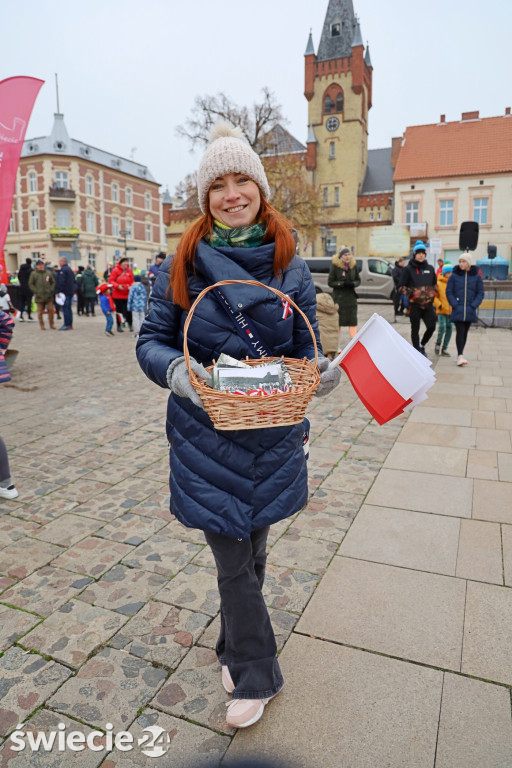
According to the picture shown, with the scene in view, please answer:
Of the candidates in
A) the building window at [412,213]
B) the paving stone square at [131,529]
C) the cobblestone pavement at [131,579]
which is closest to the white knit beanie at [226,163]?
the cobblestone pavement at [131,579]

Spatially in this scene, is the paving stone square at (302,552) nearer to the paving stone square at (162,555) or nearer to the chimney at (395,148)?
the paving stone square at (162,555)

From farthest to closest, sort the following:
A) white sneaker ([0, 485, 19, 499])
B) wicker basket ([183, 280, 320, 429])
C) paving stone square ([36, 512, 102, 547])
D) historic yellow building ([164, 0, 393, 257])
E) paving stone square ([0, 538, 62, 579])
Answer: historic yellow building ([164, 0, 393, 257]) < white sneaker ([0, 485, 19, 499]) < paving stone square ([36, 512, 102, 547]) < paving stone square ([0, 538, 62, 579]) < wicker basket ([183, 280, 320, 429])

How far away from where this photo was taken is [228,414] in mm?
1673

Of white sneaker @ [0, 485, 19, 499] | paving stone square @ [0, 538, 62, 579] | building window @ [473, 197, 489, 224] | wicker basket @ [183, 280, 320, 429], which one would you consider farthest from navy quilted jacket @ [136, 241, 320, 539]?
building window @ [473, 197, 489, 224]

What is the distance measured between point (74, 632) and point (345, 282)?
336 inches

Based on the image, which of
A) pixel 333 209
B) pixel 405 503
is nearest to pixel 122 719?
pixel 405 503

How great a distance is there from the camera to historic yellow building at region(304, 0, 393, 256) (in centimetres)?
5200

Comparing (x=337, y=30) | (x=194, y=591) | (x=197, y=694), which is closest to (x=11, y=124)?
(x=194, y=591)

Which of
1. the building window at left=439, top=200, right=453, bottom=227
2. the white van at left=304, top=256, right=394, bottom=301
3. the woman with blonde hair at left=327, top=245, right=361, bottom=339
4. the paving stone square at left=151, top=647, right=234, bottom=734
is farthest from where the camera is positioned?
the building window at left=439, top=200, right=453, bottom=227

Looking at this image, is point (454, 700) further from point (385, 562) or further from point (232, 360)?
point (232, 360)

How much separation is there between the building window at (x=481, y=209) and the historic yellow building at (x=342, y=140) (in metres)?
7.91

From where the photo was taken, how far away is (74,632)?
262 centimetres

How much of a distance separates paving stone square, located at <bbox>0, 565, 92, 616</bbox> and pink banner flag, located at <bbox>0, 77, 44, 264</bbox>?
326 centimetres

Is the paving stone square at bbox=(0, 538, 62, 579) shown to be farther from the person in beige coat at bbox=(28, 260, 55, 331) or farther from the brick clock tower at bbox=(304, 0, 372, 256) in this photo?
the brick clock tower at bbox=(304, 0, 372, 256)
